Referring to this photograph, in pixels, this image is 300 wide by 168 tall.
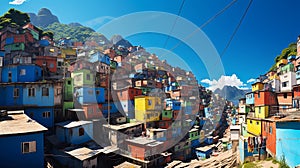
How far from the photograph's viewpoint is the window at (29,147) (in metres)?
7.97

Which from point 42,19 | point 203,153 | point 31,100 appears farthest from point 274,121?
point 42,19

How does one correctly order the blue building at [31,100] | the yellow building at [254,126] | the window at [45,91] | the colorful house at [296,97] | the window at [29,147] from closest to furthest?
the window at [29,147]
the blue building at [31,100]
the window at [45,91]
the colorful house at [296,97]
the yellow building at [254,126]

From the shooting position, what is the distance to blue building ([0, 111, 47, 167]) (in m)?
7.48

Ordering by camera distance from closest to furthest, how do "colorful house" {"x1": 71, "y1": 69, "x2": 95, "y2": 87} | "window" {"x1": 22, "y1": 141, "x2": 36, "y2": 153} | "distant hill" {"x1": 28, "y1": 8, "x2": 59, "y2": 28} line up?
"window" {"x1": 22, "y1": 141, "x2": 36, "y2": 153}, "colorful house" {"x1": 71, "y1": 69, "x2": 95, "y2": 87}, "distant hill" {"x1": 28, "y1": 8, "x2": 59, "y2": 28}

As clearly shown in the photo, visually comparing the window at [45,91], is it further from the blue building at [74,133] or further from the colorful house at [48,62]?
the colorful house at [48,62]

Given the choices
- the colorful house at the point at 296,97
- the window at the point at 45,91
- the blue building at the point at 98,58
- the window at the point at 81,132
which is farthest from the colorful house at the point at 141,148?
the blue building at the point at 98,58

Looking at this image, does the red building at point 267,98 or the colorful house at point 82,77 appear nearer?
the red building at point 267,98

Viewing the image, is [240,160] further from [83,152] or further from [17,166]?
[17,166]

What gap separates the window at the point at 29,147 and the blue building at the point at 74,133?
7.37 metres

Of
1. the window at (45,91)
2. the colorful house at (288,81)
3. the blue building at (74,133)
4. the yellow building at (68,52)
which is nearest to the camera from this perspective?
the blue building at (74,133)

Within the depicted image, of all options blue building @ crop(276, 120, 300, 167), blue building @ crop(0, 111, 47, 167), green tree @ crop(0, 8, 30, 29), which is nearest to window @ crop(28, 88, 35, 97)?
blue building @ crop(0, 111, 47, 167)

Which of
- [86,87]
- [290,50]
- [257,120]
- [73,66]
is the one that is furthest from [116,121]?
[290,50]

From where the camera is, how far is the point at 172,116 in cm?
2648

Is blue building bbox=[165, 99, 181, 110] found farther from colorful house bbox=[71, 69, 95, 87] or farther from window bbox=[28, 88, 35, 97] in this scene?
window bbox=[28, 88, 35, 97]
